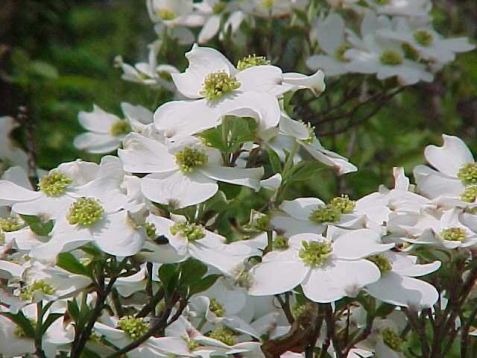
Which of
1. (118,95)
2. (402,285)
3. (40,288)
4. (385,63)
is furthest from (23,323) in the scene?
(118,95)

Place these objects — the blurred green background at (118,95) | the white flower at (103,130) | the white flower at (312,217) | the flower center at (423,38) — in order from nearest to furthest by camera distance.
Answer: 1. the white flower at (312,217)
2. the white flower at (103,130)
3. the flower center at (423,38)
4. the blurred green background at (118,95)

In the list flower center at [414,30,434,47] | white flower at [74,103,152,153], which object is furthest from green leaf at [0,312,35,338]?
flower center at [414,30,434,47]

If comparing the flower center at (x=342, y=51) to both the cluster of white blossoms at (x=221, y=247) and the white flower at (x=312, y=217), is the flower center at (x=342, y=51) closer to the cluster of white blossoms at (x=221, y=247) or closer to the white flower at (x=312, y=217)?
the cluster of white blossoms at (x=221, y=247)

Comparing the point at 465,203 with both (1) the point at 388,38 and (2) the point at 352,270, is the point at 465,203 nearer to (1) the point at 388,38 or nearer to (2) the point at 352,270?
(2) the point at 352,270

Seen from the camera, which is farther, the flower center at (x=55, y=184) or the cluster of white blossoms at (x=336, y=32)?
the cluster of white blossoms at (x=336, y=32)

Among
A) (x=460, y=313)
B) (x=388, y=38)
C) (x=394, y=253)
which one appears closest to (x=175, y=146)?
(x=394, y=253)

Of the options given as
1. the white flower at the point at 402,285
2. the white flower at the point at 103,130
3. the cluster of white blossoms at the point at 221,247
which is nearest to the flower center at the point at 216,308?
the cluster of white blossoms at the point at 221,247
